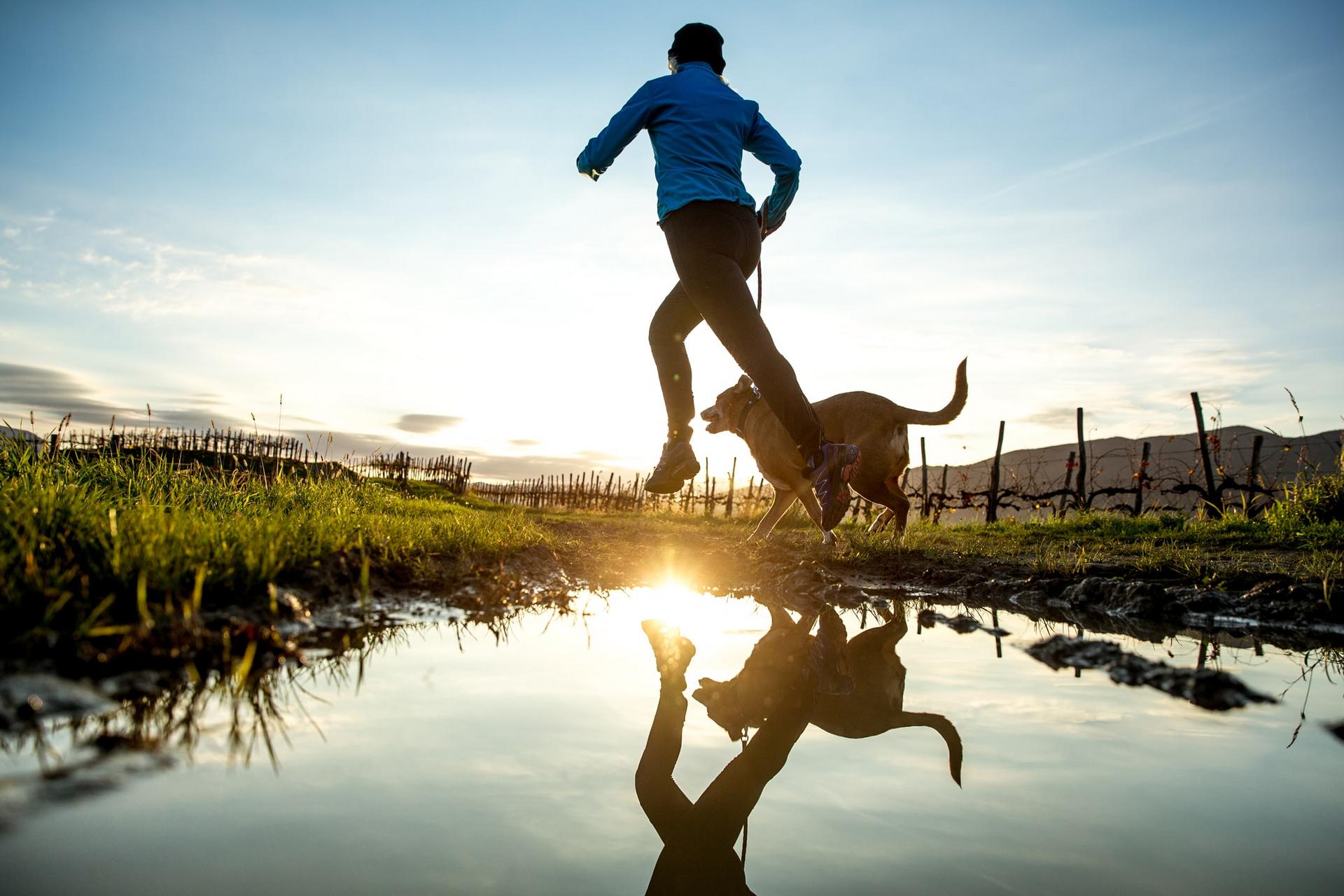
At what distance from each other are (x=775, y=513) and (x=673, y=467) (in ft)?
9.04

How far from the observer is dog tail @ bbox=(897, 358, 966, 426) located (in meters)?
6.16

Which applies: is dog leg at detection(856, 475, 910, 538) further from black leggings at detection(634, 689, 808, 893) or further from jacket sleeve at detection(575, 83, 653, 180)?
black leggings at detection(634, 689, 808, 893)

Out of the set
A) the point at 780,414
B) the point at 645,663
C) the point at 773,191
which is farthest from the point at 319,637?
the point at 773,191

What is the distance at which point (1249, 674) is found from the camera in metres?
1.86

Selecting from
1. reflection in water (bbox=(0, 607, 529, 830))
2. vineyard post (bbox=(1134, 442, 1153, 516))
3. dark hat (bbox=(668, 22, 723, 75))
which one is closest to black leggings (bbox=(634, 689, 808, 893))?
reflection in water (bbox=(0, 607, 529, 830))

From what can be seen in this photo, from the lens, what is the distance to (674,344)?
4.00 metres

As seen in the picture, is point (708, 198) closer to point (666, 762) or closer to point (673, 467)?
point (673, 467)

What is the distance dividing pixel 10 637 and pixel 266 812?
963mm

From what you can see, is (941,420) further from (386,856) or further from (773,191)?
(386,856)

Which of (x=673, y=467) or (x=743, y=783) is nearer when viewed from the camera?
(x=743, y=783)

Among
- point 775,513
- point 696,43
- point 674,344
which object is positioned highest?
point 696,43

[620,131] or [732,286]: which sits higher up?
[620,131]

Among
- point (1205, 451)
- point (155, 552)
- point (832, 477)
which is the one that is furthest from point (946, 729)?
point (1205, 451)

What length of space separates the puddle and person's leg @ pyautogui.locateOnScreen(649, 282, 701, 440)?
2.52 m
